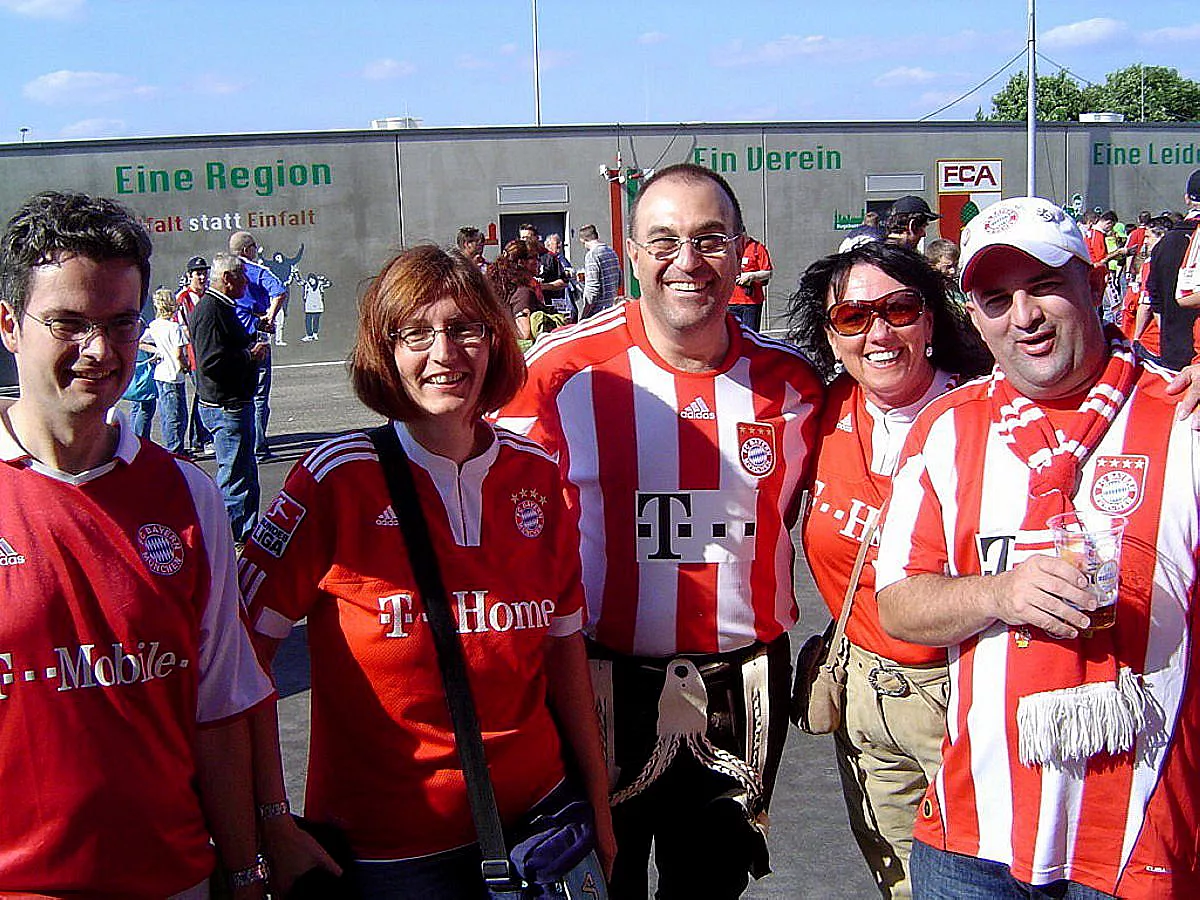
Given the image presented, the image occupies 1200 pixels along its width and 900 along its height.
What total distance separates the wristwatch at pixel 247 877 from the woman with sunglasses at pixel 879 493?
1.58 m

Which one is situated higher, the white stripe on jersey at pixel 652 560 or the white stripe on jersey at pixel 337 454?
the white stripe on jersey at pixel 337 454

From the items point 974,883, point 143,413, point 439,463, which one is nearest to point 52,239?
point 439,463

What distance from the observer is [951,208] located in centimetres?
2653

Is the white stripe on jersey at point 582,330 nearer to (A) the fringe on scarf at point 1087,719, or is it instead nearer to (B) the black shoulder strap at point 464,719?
(B) the black shoulder strap at point 464,719

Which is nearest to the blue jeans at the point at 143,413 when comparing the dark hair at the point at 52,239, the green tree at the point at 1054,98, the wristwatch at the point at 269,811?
the wristwatch at the point at 269,811

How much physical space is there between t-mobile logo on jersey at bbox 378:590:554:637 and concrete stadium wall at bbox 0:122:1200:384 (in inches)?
838

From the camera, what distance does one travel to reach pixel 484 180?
24.0 m

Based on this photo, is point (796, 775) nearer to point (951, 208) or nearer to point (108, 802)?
point (108, 802)

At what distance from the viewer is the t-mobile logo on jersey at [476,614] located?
2.46m

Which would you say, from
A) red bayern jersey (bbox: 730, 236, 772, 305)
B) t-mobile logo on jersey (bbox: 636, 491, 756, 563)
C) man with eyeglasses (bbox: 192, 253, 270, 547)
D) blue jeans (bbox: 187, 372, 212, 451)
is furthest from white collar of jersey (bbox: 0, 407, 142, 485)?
red bayern jersey (bbox: 730, 236, 772, 305)

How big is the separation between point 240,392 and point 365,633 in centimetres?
753

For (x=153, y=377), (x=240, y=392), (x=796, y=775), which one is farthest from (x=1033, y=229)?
(x=153, y=377)

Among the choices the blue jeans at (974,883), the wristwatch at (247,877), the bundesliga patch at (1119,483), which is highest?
the bundesliga patch at (1119,483)

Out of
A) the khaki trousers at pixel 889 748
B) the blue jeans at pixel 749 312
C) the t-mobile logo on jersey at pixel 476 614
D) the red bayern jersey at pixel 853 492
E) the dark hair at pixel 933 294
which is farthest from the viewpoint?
the blue jeans at pixel 749 312
